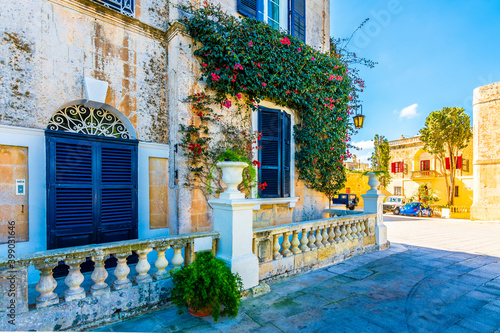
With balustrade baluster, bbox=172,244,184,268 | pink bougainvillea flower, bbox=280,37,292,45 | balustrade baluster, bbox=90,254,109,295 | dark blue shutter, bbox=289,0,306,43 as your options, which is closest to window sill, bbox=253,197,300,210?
balustrade baluster, bbox=172,244,184,268

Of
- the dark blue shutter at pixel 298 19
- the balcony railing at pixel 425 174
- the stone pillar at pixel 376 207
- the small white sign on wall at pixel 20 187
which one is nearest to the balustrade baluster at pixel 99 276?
the small white sign on wall at pixel 20 187

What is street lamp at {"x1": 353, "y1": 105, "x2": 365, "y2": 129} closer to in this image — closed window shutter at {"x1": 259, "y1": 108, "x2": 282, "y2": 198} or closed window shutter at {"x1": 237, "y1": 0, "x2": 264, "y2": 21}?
closed window shutter at {"x1": 259, "y1": 108, "x2": 282, "y2": 198}

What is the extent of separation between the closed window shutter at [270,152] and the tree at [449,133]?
21652mm

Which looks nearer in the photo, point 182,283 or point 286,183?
point 182,283

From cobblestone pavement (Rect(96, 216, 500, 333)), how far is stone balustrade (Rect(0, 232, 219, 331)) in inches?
8.7

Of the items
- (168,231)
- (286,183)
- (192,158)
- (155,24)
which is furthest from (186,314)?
(155,24)

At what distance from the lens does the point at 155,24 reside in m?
4.78

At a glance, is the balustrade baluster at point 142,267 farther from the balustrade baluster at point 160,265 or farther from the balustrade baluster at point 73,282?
the balustrade baluster at point 73,282

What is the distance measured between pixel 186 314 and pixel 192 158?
2536mm

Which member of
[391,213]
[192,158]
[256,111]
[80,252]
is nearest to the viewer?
[80,252]

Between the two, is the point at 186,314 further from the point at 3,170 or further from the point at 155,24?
the point at 155,24

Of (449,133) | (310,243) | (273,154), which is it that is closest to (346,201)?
(449,133)

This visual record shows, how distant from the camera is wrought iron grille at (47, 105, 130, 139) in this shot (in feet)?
12.9

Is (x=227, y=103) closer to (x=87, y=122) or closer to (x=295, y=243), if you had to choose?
(x=87, y=122)
